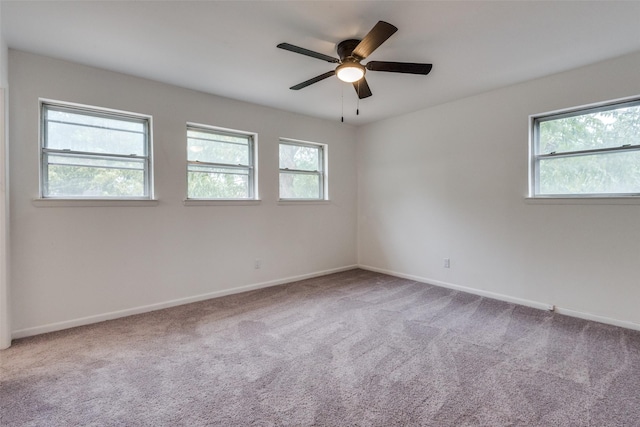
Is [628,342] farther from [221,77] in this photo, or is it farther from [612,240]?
[221,77]

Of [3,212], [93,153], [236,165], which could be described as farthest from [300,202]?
[3,212]

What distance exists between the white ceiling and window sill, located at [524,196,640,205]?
4.35 feet

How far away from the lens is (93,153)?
3.03m

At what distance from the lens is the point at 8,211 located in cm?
250

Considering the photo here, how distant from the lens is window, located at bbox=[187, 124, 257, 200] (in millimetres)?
3697

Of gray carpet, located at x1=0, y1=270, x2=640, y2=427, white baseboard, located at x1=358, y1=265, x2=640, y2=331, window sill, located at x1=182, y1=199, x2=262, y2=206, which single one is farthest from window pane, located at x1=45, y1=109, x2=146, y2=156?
white baseboard, located at x1=358, y1=265, x2=640, y2=331

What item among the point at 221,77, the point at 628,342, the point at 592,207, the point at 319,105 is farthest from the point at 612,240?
the point at 221,77

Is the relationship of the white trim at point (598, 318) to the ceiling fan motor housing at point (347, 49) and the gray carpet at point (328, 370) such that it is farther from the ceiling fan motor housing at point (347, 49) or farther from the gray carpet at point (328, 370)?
the ceiling fan motor housing at point (347, 49)

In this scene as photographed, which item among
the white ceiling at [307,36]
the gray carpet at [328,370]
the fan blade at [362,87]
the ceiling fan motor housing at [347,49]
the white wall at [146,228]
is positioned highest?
the white ceiling at [307,36]

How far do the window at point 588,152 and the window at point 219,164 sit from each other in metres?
3.53

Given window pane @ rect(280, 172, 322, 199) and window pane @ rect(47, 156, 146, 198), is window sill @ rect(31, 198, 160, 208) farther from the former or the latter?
window pane @ rect(280, 172, 322, 199)

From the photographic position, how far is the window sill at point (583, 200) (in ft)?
9.12

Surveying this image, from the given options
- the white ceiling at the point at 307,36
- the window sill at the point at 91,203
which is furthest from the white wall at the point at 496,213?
the window sill at the point at 91,203

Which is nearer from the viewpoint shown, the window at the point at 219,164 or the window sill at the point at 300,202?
the window at the point at 219,164
